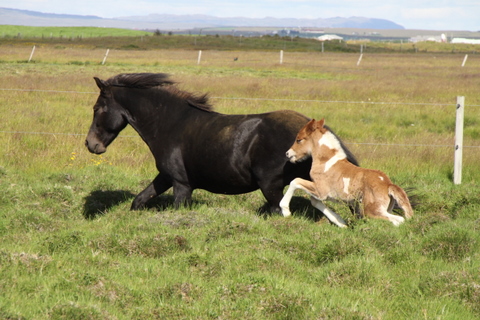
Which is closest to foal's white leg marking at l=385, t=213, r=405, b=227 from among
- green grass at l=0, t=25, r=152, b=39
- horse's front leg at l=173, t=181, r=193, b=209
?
horse's front leg at l=173, t=181, r=193, b=209

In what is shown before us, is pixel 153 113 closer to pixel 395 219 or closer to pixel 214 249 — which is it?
pixel 214 249

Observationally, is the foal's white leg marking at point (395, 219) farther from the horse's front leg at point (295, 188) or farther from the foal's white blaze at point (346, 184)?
the horse's front leg at point (295, 188)

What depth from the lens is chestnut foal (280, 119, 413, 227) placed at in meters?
6.21

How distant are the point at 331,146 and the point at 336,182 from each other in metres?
0.45

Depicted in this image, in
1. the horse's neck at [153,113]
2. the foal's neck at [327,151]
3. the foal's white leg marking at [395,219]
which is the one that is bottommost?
the foal's white leg marking at [395,219]

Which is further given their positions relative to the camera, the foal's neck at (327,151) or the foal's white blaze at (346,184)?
the foal's neck at (327,151)

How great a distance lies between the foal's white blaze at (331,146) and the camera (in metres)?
6.55

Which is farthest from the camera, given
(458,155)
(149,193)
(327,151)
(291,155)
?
(458,155)

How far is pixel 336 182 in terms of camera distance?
646cm

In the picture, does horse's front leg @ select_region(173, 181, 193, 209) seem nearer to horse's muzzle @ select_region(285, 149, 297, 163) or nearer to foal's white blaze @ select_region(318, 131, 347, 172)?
horse's muzzle @ select_region(285, 149, 297, 163)

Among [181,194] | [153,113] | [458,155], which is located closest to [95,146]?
[153,113]

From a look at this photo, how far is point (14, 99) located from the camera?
1497 centimetres

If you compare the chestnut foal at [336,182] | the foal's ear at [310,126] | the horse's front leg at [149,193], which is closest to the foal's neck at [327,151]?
the chestnut foal at [336,182]

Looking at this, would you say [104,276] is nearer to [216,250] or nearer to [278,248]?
[216,250]
